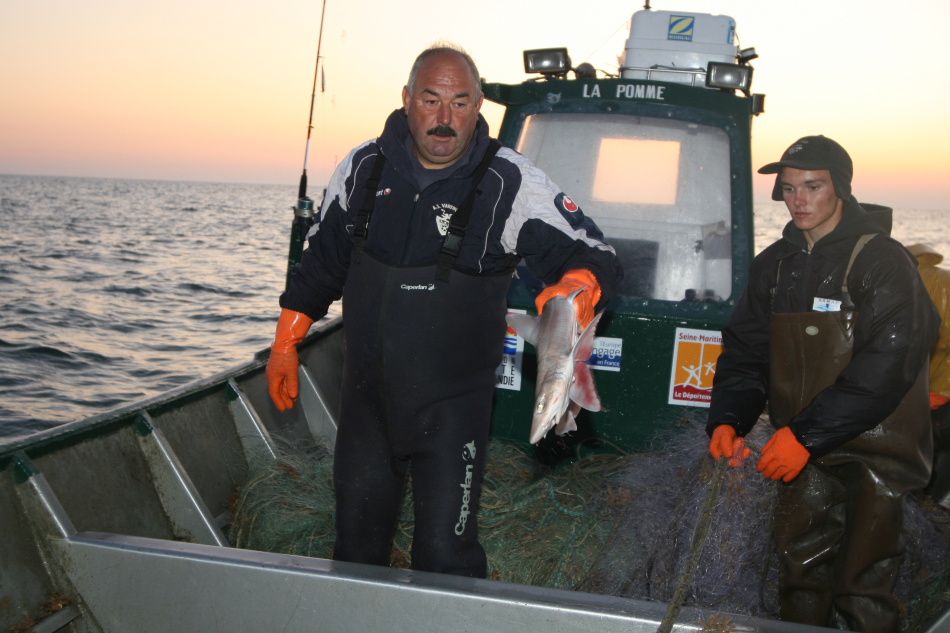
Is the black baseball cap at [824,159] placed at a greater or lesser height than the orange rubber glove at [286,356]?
greater

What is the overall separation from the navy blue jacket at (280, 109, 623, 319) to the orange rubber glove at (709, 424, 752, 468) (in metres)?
0.88

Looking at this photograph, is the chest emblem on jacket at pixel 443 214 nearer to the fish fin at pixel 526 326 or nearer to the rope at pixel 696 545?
the fish fin at pixel 526 326

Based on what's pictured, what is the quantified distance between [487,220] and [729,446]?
4.47ft

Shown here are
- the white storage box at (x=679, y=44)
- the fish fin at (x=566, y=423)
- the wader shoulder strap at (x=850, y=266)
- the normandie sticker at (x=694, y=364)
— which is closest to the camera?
the fish fin at (x=566, y=423)

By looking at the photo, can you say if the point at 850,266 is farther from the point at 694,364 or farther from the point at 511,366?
the point at 511,366

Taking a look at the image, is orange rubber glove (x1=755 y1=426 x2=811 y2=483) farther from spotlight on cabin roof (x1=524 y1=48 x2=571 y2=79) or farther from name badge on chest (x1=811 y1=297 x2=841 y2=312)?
spotlight on cabin roof (x1=524 y1=48 x2=571 y2=79)

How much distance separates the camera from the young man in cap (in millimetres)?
3197

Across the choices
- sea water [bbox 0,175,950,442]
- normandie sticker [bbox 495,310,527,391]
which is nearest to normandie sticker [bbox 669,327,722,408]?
normandie sticker [bbox 495,310,527,391]

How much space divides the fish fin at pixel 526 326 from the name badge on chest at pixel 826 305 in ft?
4.08

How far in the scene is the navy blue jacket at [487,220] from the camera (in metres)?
3.16

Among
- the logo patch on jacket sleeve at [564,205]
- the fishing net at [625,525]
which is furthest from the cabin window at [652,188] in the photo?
the logo patch on jacket sleeve at [564,205]

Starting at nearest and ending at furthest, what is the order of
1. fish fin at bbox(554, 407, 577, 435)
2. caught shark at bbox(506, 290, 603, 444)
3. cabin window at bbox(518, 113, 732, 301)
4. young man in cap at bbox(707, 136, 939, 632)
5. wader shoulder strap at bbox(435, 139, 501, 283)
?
caught shark at bbox(506, 290, 603, 444)
fish fin at bbox(554, 407, 577, 435)
wader shoulder strap at bbox(435, 139, 501, 283)
young man in cap at bbox(707, 136, 939, 632)
cabin window at bbox(518, 113, 732, 301)

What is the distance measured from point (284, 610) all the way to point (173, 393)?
205cm

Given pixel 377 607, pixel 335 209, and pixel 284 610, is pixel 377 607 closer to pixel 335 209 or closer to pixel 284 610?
pixel 284 610
